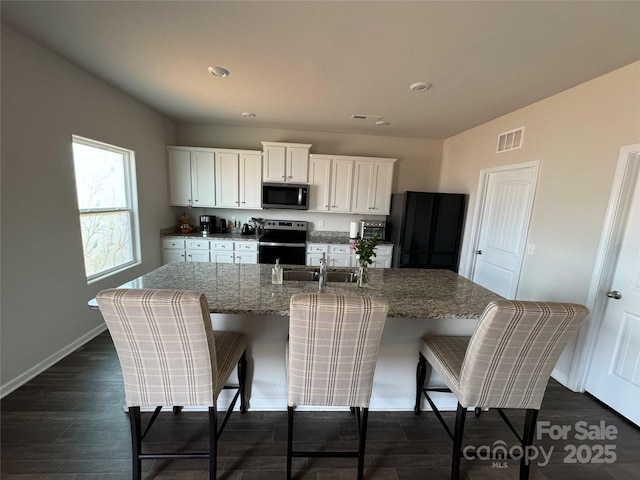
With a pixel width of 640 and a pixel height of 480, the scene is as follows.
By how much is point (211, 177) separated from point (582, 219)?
4.40 metres

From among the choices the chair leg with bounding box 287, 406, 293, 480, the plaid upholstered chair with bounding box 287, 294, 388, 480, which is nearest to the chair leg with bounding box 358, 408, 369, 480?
the plaid upholstered chair with bounding box 287, 294, 388, 480

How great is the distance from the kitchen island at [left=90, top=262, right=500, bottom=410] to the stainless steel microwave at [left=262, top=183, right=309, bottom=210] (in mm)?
2270

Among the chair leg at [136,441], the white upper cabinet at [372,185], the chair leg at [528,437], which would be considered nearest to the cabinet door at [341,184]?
the white upper cabinet at [372,185]

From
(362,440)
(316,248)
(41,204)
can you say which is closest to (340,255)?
(316,248)

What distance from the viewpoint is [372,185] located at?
420 cm

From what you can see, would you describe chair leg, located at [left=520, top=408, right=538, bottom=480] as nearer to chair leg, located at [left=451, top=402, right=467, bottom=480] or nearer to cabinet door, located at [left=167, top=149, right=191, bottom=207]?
chair leg, located at [left=451, top=402, right=467, bottom=480]

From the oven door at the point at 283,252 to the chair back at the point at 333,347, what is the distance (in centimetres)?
286

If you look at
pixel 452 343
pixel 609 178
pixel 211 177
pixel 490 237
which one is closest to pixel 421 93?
pixel 609 178

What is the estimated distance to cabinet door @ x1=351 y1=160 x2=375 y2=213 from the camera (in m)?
4.16

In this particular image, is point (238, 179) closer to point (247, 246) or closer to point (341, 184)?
point (247, 246)

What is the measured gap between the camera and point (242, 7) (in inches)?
57.7

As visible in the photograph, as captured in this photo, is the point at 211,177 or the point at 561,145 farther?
the point at 211,177

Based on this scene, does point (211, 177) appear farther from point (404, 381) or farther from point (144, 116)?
point (404, 381)

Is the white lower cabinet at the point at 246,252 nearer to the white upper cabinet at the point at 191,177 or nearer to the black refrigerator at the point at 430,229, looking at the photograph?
the white upper cabinet at the point at 191,177
